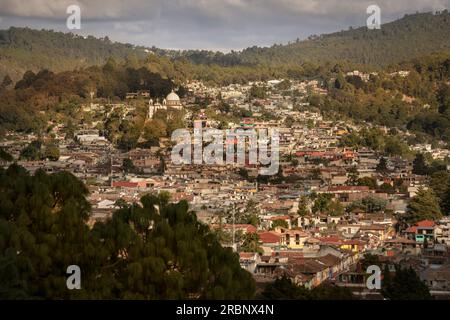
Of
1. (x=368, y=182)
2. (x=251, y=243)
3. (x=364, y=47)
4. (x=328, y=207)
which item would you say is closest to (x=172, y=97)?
(x=368, y=182)

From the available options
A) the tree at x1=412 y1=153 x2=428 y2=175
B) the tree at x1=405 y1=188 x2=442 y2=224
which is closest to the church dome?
the tree at x1=412 y1=153 x2=428 y2=175

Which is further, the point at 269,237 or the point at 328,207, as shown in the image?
the point at 328,207

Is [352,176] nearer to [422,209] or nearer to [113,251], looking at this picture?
[422,209]

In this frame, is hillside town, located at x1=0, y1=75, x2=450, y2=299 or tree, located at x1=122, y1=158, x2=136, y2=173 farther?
tree, located at x1=122, y1=158, x2=136, y2=173

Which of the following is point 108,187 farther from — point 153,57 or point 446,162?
point 153,57

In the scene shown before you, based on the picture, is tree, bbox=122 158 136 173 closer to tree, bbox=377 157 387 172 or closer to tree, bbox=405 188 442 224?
tree, bbox=377 157 387 172

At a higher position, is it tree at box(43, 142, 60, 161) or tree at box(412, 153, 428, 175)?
tree at box(43, 142, 60, 161)
